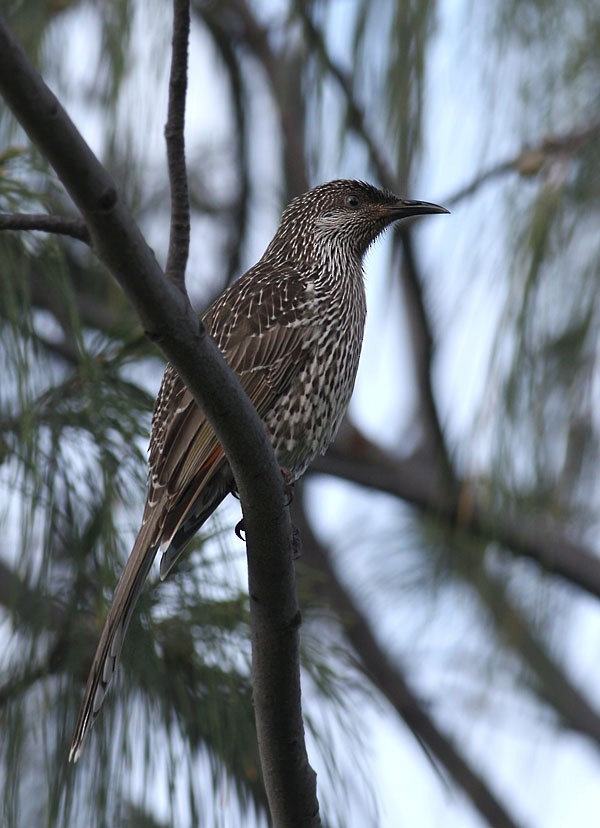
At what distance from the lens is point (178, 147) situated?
221cm

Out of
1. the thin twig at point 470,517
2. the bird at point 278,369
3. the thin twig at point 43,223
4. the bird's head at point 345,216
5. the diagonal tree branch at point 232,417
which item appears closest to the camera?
the diagonal tree branch at point 232,417

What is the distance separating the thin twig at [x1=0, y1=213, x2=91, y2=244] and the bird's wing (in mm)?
1049

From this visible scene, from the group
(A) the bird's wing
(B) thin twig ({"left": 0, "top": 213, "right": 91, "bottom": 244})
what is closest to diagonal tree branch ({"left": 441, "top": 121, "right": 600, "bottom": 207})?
(A) the bird's wing

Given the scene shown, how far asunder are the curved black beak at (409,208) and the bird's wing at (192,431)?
1.57 ft

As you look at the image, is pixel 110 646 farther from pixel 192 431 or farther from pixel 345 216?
pixel 345 216

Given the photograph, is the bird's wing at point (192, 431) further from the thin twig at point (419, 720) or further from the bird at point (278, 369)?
the thin twig at point (419, 720)

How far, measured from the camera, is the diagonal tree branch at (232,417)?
191 cm

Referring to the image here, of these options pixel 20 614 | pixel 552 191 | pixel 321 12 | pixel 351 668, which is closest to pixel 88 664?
pixel 20 614

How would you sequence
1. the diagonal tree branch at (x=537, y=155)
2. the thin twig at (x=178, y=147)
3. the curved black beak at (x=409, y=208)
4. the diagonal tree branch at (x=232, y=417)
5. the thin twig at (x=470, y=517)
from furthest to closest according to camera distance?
the thin twig at (x=470, y=517), the curved black beak at (x=409, y=208), the diagonal tree branch at (x=537, y=155), the thin twig at (x=178, y=147), the diagonal tree branch at (x=232, y=417)

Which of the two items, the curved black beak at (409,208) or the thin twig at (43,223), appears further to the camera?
the curved black beak at (409,208)

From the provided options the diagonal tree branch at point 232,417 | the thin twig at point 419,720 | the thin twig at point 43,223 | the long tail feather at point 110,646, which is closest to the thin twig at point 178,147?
the diagonal tree branch at point 232,417

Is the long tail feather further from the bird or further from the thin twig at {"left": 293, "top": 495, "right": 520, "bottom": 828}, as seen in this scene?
the thin twig at {"left": 293, "top": 495, "right": 520, "bottom": 828}

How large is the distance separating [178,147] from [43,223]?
29 centimetres

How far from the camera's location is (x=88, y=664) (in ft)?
10.4
